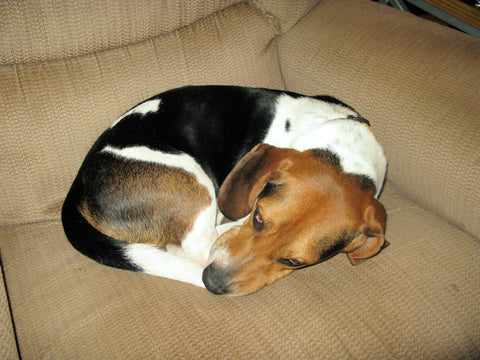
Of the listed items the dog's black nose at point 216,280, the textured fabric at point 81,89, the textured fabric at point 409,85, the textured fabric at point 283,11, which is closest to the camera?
the dog's black nose at point 216,280

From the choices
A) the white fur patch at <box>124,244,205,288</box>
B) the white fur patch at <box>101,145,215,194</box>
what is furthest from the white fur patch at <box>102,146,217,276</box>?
the white fur patch at <box>124,244,205,288</box>

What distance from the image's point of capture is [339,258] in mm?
1753

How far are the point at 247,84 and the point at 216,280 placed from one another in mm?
1486

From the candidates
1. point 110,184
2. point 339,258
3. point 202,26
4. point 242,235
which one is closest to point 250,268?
point 242,235

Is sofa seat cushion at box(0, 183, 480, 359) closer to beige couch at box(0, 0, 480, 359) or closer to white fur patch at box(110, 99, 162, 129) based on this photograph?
beige couch at box(0, 0, 480, 359)

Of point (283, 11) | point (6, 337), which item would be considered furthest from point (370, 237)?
point (283, 11)

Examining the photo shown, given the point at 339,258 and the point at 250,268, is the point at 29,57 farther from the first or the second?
the point at 339,258

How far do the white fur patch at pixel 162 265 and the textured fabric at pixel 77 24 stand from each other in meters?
1.27

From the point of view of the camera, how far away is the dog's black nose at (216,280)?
1.44 metres

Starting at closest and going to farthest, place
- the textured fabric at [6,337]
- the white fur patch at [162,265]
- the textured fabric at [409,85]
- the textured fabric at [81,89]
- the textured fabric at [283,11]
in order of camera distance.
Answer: the textured fabric at [6,337]
the white fur patch at [162,265]
the textured fabric at [409,85]
the textured fabric at [81,89]
the textured fabric at [283,11]

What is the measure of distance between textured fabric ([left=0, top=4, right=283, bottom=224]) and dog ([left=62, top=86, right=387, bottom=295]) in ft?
0.73

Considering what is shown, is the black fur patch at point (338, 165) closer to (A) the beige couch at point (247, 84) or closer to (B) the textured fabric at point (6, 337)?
(A) the beige couch at point (247, 84)

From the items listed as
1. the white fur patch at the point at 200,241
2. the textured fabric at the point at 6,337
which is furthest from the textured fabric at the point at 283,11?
the textured fabric at the point at 6,337

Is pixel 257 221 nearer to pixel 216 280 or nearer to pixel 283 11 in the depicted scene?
pixel 216 280
